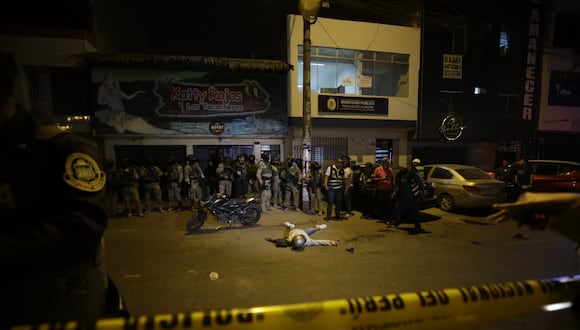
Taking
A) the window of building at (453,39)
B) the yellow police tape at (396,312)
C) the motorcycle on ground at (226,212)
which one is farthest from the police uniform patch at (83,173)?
the window of building at (453,39)

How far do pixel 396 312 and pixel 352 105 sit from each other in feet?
42.3

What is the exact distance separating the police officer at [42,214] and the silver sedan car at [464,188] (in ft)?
31.2

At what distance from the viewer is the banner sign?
1320cm

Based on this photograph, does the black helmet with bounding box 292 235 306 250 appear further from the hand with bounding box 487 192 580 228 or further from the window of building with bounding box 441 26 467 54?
the window of building with bounding box 441 26 467 54

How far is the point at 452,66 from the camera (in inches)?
583

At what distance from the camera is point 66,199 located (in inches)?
43.4

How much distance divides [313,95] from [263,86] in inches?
92.4

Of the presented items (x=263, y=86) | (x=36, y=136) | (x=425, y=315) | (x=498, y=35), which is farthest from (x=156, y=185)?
(x=498, y=35)

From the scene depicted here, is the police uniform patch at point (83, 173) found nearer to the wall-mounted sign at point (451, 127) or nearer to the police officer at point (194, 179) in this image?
the police officer at point (194, 179)

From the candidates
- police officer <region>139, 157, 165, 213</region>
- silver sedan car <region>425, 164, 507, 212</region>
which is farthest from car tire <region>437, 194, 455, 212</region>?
police officer <region>139, 157, 165, 213</region>

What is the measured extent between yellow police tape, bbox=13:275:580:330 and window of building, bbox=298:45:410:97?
1243cm

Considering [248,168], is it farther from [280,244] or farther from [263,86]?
[280,244]

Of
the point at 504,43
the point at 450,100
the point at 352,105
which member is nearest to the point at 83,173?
the point at 352,105

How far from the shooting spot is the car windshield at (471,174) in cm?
895
